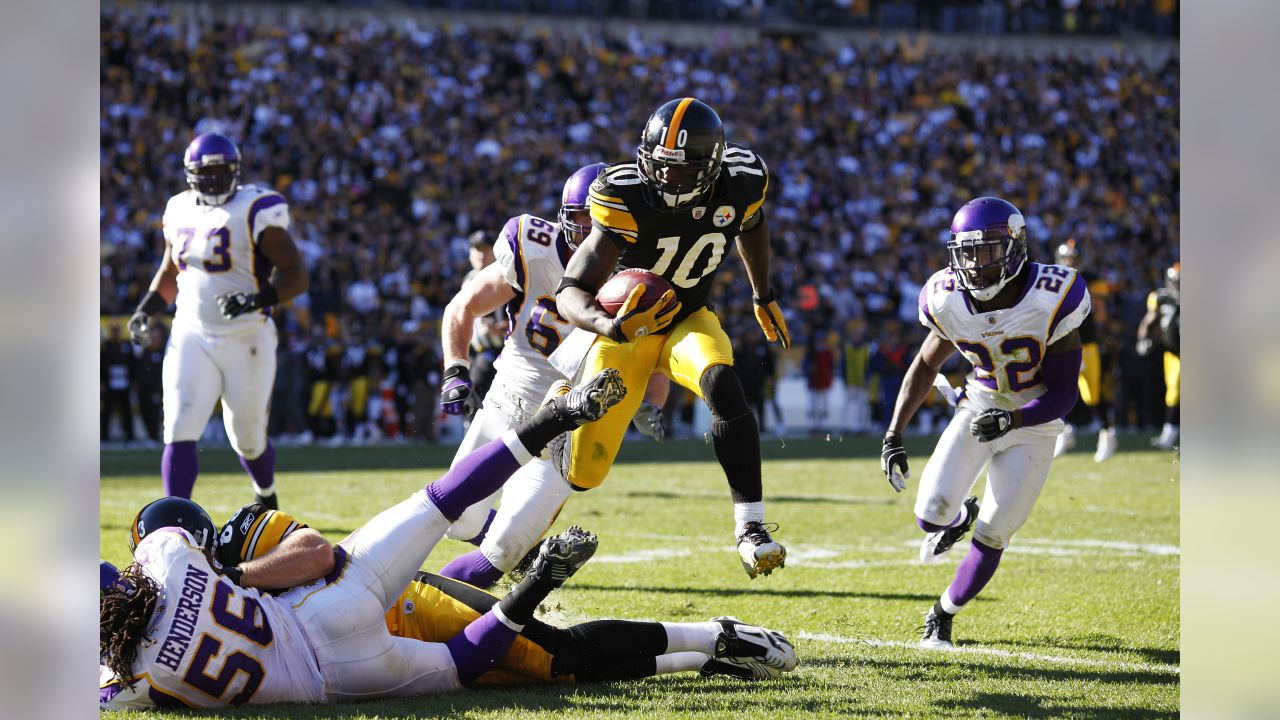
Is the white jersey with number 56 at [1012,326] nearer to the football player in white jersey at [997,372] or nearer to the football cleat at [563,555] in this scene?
the football player in white jersey at [997,372]

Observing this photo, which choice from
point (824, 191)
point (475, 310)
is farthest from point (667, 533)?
point (824, 191)

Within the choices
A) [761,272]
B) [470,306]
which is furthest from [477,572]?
[761,272]

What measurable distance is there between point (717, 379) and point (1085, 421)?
1410 centimetres

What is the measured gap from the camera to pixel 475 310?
5551 mm

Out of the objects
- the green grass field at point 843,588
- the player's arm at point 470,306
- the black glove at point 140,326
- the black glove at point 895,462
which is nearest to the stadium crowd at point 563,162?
the green grass field at point 843,588

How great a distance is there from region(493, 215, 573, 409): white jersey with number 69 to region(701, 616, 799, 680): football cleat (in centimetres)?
158

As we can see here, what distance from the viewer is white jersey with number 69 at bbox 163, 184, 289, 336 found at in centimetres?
656

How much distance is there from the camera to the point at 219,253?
6562 mm

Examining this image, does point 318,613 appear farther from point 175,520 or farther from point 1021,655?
point 1021,655

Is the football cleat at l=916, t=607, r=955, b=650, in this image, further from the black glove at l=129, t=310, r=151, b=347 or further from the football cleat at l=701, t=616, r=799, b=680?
the black glove at l=129, t=310, r=151, b=347

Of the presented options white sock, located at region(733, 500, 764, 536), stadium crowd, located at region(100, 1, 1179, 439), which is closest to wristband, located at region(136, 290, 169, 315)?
white sock, located at region(733, 500, 764, 536)

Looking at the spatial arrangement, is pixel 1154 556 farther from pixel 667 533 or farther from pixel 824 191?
pixel 824 191

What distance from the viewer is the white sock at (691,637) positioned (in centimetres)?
409
